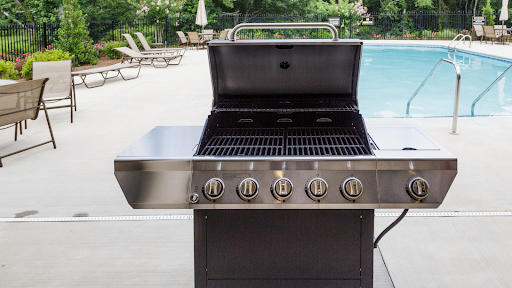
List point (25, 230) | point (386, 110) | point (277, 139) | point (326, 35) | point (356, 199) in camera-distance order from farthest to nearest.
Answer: point (326, 35), point (386, 110), point (25, 230), point (277, 139), point (356, 199)

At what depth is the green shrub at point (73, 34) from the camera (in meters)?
11.8

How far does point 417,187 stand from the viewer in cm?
149

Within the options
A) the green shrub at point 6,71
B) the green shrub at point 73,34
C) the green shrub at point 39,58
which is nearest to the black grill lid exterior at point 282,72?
the green shrub at point 39,58

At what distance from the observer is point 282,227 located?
5.83ft

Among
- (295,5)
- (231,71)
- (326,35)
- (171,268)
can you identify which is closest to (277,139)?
(231,71)

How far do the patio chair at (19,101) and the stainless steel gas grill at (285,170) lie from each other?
263cm

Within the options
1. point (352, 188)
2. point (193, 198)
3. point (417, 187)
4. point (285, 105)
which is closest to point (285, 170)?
point (352, 188)

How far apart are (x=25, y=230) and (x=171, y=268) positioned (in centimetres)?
111

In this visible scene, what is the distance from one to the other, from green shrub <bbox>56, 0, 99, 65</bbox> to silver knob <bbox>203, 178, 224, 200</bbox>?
1190 centimetres

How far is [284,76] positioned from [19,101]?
10.8 ft

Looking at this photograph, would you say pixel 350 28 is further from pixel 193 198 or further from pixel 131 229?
pixel 193 198

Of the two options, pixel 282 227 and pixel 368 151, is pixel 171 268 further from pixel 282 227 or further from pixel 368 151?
pixel 368 151

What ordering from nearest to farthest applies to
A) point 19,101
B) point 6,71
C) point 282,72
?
1. point 282,72
2. point 19,101
3. point 6,71

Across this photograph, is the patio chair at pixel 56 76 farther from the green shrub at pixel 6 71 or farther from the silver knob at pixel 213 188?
the silver knob at pixel 213 188
